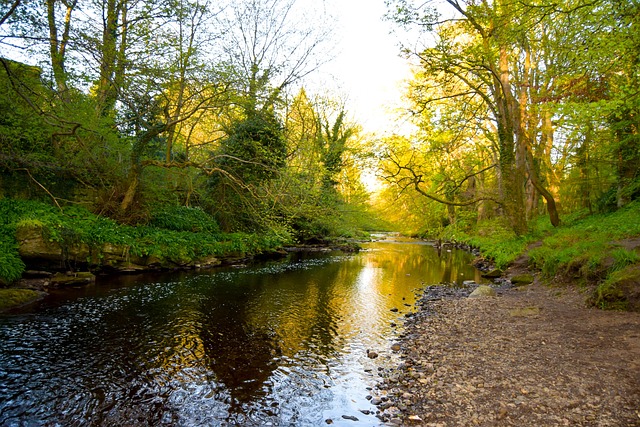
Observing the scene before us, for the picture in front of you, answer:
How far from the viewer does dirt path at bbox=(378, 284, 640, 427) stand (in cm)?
399

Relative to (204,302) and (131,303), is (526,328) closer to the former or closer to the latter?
(204,302)

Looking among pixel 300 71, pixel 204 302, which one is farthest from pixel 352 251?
pixel 204 302

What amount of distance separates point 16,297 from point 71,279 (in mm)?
2559

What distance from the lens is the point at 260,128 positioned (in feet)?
58.3

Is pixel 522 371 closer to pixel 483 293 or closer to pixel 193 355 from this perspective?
pixel 193 355

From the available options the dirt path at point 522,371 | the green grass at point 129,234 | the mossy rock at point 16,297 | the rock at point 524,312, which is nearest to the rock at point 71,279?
the green grass at point 129,234

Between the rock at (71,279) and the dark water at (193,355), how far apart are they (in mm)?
503

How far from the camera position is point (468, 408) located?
14.2 ft

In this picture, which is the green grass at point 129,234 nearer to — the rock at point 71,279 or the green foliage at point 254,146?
the rock at point 71,279

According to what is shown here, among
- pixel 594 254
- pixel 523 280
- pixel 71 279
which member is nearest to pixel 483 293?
pixel 523 280

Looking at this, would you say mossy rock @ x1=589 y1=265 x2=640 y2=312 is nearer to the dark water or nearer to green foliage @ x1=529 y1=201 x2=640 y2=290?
green foliage @ x1=529 y1=201 x2=640 y2=290

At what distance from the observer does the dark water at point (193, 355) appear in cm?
471

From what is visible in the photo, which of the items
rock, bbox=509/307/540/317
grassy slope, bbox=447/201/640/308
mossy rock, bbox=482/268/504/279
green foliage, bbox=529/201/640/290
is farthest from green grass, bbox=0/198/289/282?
rock, bbox=509/307/540/317

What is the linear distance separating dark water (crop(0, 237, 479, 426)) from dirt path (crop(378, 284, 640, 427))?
73 centimetres
